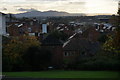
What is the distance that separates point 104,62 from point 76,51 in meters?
8.89

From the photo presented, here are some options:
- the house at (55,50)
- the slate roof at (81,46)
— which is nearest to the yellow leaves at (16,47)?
the house at (55,50)

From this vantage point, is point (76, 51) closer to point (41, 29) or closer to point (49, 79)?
point (49, 79)

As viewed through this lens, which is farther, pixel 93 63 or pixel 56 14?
pixel 56 14

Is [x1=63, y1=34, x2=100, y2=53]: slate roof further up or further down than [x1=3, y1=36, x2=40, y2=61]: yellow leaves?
further down

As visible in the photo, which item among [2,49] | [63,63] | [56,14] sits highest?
[56,14]

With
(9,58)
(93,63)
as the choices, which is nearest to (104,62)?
(93,63)

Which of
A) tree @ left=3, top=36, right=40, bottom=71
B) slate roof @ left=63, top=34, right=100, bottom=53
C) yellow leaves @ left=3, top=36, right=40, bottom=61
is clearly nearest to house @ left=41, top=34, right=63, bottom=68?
slate roof @ left=63, top=34, right=100, bottom=53

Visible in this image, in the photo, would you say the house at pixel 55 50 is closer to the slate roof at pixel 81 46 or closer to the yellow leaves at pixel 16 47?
the slate roof at pixel 81 46

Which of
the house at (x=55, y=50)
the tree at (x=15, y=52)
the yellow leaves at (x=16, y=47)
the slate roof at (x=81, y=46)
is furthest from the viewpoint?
the slate roof at (x=81, y=46)

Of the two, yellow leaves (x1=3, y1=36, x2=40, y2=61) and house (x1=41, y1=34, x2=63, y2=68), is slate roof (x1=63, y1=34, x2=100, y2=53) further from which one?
yellow leaves (x1=3, y1=36, x2=40, y2=61)

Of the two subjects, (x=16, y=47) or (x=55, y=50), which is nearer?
(x=16, y=47)

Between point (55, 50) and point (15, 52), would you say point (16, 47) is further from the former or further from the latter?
point (55, 50)

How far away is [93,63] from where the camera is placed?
21.1 metres

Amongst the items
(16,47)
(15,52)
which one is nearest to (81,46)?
(16,47)
